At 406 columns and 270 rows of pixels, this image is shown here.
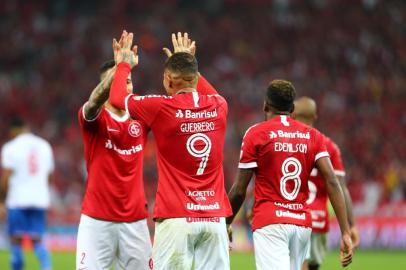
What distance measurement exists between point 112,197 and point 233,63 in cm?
2174

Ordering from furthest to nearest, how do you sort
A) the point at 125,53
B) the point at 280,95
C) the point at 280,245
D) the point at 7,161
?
the point at 7,161 < the point at 280,95 < the point at 280,245 < the point at 125,53

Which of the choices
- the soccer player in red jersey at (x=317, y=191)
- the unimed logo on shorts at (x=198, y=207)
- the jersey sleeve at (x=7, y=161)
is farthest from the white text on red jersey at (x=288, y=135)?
the jersey sleeve at (x=7, y=161)

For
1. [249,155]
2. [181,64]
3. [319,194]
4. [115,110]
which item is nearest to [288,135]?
[249,155]

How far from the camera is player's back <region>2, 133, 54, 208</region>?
1281cm

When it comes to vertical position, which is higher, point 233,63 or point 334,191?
point 233,63

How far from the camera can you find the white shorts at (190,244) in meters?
6.41

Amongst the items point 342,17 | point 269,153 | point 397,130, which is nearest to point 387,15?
point 342,17

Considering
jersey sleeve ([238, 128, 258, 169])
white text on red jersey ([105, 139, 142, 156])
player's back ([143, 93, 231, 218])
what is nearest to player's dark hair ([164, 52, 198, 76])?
player's back ([143, 93, 231, 218])

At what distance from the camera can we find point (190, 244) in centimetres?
648

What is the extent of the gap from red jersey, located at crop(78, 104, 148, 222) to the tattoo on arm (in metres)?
0.18

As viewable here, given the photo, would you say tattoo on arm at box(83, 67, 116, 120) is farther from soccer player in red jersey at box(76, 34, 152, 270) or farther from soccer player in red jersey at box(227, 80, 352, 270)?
soccer player in red jersey at box(227, 80, 352, 270)

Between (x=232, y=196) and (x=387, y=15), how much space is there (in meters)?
22.9

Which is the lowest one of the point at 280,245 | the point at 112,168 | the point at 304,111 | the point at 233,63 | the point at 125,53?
the point at 280,245

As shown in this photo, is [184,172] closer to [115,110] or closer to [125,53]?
[125,53]
